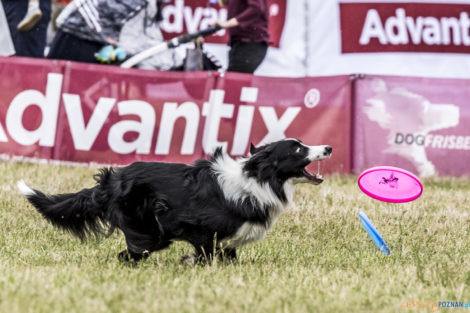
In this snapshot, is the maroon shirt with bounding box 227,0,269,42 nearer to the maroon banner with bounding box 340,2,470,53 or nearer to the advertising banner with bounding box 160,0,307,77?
the advertising banner with bounding box 160,0,307,77

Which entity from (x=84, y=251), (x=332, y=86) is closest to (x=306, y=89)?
(x=332, y=86)

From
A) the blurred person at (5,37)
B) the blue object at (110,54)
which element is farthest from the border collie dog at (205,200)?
the blurred person at (5,37)

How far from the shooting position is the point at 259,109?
30.9 ft

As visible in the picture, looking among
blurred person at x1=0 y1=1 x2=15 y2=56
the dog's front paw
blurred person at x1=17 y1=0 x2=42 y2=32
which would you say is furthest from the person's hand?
the dog's front paw

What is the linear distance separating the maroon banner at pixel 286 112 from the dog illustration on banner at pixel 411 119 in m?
0.42

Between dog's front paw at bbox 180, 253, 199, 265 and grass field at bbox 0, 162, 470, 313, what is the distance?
55 millimetres

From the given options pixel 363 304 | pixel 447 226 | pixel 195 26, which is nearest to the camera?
pixel 363 304

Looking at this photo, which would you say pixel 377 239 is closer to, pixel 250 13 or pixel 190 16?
pixel 250 13

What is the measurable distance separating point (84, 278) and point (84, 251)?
110 cm

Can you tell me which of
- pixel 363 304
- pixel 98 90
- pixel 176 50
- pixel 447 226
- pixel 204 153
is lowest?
pixel 363 304

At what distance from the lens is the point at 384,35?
12555 millimetres

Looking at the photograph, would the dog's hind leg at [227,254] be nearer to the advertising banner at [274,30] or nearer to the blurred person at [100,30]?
the blurred person at [100,30]

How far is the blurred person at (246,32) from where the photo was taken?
905cm

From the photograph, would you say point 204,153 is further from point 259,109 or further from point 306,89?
point 306,89
